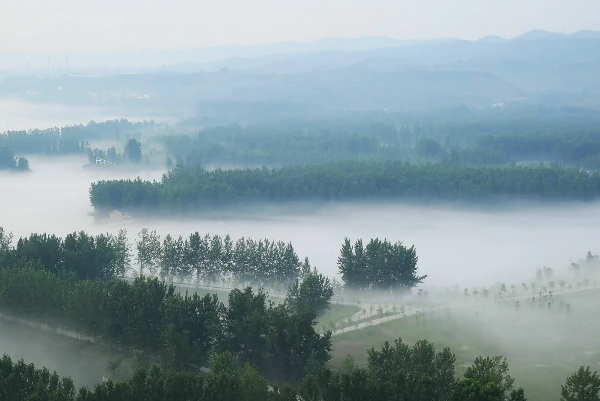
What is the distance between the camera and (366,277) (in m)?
40.9

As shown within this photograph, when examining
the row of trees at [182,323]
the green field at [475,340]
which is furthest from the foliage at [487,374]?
the row of trees at [182,323]

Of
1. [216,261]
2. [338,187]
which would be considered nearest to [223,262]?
[216,261]

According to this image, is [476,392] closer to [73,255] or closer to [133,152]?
[73,255]

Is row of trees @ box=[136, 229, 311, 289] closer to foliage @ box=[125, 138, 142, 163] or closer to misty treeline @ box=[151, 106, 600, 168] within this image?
misty treeline @ box=[151, 106, 600, 168]

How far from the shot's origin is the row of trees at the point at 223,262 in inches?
1633

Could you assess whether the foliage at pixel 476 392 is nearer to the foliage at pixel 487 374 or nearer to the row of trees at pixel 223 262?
the foliage at pixel 487 374

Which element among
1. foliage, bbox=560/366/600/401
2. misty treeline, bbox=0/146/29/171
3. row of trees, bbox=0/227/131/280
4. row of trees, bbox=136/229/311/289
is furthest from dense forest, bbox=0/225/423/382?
misty treeline, bbox=0/146/29/171

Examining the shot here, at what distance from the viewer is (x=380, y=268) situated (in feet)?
133

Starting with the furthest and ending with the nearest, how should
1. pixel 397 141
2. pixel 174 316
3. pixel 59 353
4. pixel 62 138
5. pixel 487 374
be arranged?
pixel 397 141 < pixel 62 138 < pixel 59 353 < pixel 174 316 < pixel 487 374

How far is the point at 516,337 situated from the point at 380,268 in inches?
349

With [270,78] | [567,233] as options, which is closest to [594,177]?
[567,233]

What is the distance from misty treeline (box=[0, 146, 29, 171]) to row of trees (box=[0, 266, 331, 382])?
60.0 metres

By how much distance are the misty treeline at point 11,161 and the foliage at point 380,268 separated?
59501 millimetres

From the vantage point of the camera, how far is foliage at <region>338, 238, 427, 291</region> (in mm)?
40562
